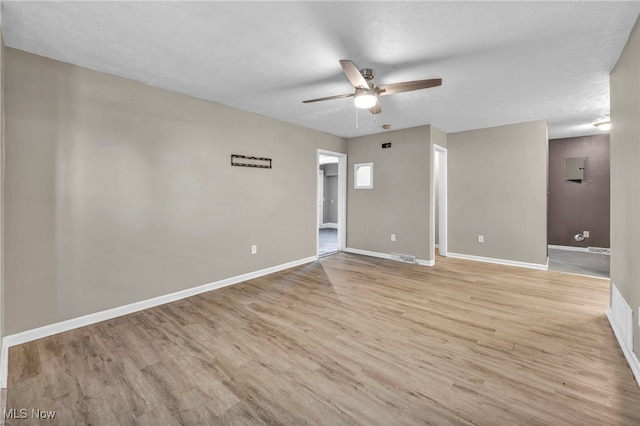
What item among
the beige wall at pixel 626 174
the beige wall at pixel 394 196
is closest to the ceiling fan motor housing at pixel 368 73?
the beige wall at pixel 626 174

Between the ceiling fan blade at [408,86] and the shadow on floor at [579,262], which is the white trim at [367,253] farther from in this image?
the ceiling fan blade at [408,86]

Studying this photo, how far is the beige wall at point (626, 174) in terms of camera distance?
76.2 inches

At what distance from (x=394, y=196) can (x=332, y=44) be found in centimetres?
341

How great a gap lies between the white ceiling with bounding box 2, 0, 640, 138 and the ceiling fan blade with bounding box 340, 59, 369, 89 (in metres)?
0.22

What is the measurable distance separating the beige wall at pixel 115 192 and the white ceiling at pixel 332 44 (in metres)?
0.30

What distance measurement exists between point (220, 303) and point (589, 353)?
3363 millimetres

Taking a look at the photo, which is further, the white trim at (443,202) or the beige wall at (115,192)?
the white trim at (443,202)

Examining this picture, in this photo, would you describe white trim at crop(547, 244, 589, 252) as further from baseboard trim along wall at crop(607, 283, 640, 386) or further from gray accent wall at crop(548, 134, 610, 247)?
baseboard trim along wall at crop(607, 283, 640, 386)

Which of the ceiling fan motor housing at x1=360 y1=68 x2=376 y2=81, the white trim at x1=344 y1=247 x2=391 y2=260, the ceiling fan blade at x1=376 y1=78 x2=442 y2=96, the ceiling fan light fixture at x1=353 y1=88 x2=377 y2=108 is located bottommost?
the white trim at x1=344 y1=247 x2=391 y2=260

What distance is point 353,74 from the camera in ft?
7.40

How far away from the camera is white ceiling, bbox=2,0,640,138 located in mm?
1829

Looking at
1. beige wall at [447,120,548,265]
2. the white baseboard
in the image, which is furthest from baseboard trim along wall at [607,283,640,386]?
the white baseboard

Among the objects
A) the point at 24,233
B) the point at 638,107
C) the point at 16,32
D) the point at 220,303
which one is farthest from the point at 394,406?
the point at 16,32

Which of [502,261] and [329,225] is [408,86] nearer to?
[502,261]
